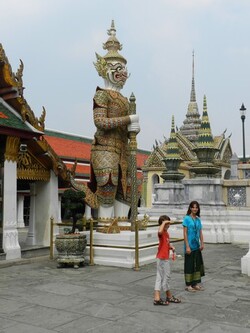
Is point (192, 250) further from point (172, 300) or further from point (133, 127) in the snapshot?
point (133, 127)

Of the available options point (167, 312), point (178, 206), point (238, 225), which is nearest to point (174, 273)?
point (167, 312)

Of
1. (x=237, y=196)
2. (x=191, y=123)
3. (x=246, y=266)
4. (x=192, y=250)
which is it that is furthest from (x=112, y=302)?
(x=191, y=123)

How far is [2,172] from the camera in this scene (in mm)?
8766

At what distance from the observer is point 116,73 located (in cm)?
927

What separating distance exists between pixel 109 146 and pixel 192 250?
363cm

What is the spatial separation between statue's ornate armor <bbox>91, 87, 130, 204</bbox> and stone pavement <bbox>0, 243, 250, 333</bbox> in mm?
1857

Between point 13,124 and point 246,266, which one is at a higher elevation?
point 13,124

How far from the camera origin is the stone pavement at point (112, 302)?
438 centimetres

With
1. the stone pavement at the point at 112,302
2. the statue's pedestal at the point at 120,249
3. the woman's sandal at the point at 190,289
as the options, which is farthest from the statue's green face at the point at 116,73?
Result: the woman's sandal at the point at 190,289

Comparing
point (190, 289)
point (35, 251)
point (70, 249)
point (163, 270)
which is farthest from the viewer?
point (35, 251)

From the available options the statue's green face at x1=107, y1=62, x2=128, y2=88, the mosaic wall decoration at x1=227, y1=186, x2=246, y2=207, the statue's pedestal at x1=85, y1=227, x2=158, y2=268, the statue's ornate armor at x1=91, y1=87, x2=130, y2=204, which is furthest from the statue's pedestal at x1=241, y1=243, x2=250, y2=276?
the mosaic wall decoration at x1=227, y1=186, x2=246, y2=207

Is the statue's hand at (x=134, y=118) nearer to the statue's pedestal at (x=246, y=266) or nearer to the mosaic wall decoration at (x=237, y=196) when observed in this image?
the statue's pedestal at (x=246, y=266)

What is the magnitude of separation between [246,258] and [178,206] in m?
9.88

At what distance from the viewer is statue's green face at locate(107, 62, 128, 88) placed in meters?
9.26
